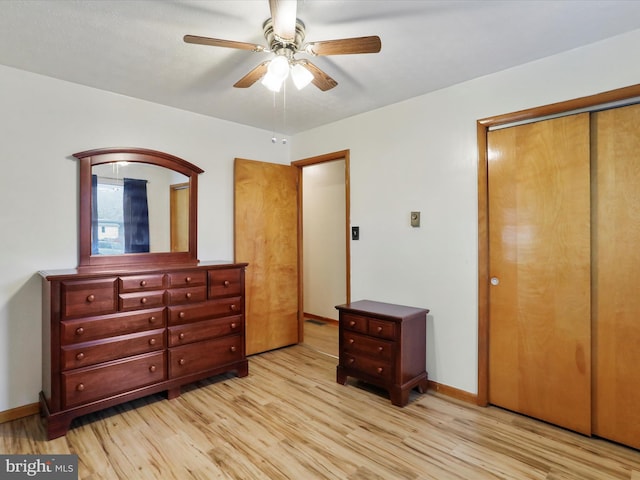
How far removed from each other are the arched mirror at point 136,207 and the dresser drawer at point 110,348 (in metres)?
0.69

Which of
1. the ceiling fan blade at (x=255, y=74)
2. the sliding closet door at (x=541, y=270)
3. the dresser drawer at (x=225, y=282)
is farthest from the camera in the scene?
the dresser drawer at (x=225, y=282)

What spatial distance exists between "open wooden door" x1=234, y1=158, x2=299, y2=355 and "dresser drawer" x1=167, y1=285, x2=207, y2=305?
76 cm

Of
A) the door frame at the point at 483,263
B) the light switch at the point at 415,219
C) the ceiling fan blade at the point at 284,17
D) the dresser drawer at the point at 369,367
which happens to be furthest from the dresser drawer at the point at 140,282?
the door frame at the point at 483,263

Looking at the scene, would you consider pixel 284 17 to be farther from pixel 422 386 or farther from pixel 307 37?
pixel 422 386

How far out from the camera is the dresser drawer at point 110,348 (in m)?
2.25

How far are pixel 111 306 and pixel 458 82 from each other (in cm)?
316

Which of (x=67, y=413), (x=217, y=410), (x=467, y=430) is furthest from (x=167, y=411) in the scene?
(x=467, y=430)

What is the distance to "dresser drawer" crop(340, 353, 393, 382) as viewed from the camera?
8.72ft

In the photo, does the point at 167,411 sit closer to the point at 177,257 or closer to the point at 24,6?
the point at 177,257

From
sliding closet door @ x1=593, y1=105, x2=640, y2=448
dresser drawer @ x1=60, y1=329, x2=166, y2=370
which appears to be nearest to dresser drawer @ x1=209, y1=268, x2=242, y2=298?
dresser drawer @ x1=60, y1=329, x2=166, y2=370

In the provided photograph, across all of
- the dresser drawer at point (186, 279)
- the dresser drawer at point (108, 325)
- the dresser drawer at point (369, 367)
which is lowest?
the dresser drawer at point (369, 367)

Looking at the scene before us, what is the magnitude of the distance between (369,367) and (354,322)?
0.38m

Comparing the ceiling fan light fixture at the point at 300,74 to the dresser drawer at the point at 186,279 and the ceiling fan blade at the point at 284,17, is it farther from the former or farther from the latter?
the dresser drawer at the point at 186,279

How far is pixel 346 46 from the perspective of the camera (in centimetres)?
177
